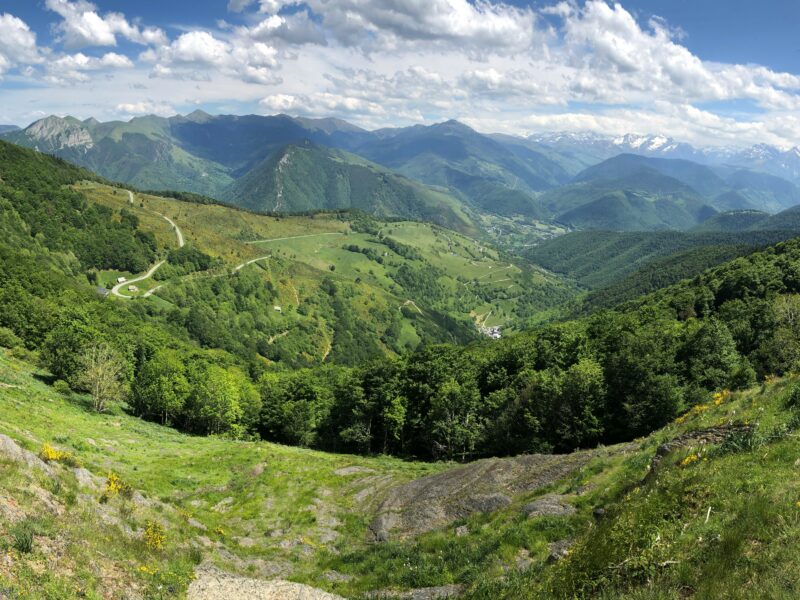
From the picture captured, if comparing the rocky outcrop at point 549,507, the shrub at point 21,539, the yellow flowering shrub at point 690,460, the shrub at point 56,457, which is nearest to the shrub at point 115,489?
the shrub at point 56,457

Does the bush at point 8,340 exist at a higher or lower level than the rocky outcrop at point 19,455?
lower

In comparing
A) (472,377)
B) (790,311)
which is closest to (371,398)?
(472,377)

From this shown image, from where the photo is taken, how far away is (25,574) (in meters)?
13.9

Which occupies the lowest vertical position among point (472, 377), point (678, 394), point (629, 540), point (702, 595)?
point (472, 377)

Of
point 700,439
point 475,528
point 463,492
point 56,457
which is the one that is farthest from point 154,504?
point 700,439

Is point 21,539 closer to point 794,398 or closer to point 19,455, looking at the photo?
point 19,455

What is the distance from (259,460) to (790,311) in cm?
8203

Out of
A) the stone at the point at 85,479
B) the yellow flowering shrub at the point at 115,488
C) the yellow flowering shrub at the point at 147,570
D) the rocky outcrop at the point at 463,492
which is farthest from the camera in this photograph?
the rocky outcrop at the point at 463,492

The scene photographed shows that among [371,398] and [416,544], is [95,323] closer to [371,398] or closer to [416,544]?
[371,398]

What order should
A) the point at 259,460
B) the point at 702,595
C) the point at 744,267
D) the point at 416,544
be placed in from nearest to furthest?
the point at 702,595 → the point at 416,544 → the point at 259,460 → the point at 744,267

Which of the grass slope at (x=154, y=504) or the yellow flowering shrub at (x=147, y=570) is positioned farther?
the yellow flowering shrub at (x=147, y=570)

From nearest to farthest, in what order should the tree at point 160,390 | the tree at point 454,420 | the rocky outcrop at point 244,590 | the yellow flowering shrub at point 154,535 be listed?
the rocky outcrop at point 244,590, the yellow flowering shrub at point 154,535, the tree at point 454,420, the tree at point 160,390

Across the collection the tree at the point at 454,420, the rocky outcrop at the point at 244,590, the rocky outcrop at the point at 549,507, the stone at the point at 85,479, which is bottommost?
the tree at the point at 454,420

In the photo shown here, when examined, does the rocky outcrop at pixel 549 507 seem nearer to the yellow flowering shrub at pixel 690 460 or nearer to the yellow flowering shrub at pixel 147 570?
the yellow flowering shrub at pixel 690 460
